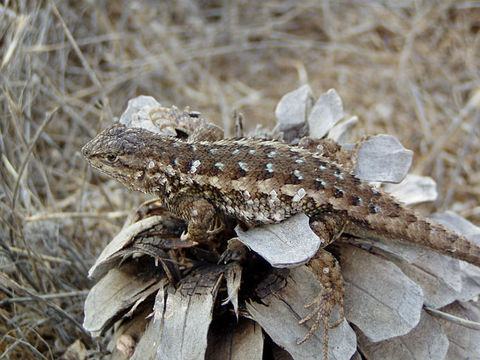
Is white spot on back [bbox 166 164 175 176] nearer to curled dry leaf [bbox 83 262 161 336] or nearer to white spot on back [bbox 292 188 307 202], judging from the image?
curled dry leaf [bbox 83 262 161 336]

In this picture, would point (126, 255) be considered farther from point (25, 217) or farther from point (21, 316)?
point (25, 217)

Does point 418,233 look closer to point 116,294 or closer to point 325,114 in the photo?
point 325,114

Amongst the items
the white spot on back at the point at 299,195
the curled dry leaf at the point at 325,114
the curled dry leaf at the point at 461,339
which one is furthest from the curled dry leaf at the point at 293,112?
the curled dry leaf at the point at 461,339

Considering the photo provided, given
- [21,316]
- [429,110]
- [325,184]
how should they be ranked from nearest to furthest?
[325,184]
[21,316]
[429,110]

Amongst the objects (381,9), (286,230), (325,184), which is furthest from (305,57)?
(286,230)

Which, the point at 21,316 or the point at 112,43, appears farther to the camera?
the point at 112,43

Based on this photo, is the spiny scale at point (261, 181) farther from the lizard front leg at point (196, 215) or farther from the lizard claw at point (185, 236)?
the lizard claw at point (185, 236)

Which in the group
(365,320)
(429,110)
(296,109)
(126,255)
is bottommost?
(429,110)

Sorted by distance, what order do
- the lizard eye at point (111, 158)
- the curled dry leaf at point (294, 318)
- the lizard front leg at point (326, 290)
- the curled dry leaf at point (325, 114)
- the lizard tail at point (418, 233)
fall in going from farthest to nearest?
the curled dry leaf at point (325, 114), the lizard eye at point (111, 158), the lizard tail at point (418, 233), the lizard front leg at point (326, 290), the curled dry leaf at point (294, 318)

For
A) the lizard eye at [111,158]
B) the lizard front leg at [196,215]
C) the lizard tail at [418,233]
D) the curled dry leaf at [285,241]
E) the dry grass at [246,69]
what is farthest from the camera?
the dry grass at [246,69]
